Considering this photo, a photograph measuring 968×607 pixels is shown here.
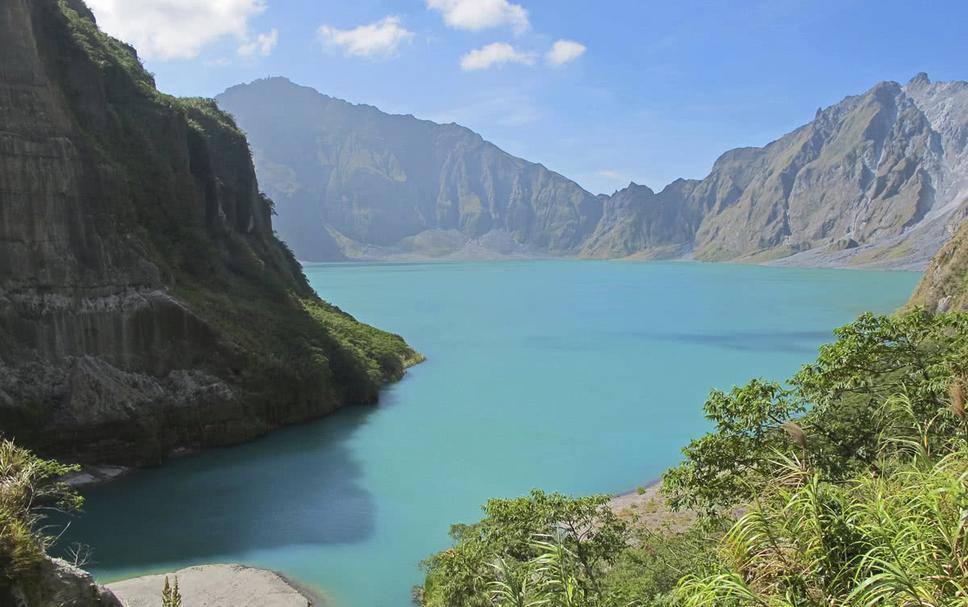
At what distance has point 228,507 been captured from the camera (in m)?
36.6

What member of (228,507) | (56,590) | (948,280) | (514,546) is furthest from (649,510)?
(948,280)

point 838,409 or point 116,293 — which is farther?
point 116,293

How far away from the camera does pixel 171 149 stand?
59.1 metres

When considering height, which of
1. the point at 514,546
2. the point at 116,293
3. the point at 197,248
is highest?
the point at 197,248

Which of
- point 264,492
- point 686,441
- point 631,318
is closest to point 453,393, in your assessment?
point 686,441

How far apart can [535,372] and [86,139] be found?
47519 mm

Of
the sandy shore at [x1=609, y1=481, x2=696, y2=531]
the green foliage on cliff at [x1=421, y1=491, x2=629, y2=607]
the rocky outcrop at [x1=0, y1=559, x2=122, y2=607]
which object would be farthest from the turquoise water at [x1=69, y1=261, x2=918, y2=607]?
the rocky outcrop at [x1=0, y1=559, x2=122, y2=607]

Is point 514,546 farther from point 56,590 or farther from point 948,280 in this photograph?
point 948,280

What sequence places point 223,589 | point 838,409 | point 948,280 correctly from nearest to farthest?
point 838,409
point 223,589
point 948,280

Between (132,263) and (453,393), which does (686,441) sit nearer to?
(453,393)

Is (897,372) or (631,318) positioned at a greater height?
(897,372)

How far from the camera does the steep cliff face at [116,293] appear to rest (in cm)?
3991

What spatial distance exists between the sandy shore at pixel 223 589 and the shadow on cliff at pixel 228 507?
3.11m

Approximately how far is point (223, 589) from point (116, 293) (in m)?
26.0
